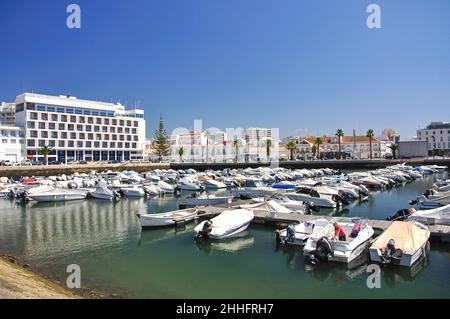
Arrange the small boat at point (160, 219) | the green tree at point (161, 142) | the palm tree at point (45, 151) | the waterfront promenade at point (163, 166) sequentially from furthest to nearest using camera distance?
the green tree at point (161, 142) → the palm tree at point (45, 151) → the waterfront promenade at point (163, 166) → the small boat at point (160, 219)

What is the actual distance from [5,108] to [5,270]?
467 ft

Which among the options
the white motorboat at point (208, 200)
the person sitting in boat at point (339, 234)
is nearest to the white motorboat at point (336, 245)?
the person sitting in boat at point (339, 234)

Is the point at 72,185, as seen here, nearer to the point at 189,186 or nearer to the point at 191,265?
the point at 189,186

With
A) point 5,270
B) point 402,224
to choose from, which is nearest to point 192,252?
point 5,270

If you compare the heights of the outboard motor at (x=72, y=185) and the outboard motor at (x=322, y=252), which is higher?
the outboard motor at (x=72, y=185)

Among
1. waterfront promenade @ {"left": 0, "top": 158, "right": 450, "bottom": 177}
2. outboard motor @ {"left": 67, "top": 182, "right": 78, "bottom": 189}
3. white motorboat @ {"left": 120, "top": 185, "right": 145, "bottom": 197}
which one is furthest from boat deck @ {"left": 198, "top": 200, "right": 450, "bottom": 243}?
waterfront promenade @ {"left": 0, "top": 158, "right": 450, "bottom": 177}

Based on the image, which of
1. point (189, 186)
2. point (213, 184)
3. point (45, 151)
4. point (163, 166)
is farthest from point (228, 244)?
point (45, 151)

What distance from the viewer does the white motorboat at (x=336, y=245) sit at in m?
14.7

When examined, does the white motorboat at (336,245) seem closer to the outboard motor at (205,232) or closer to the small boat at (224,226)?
the small boat at (224,226)

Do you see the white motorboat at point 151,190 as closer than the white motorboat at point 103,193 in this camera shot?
No

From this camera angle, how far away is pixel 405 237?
1527 centimetres

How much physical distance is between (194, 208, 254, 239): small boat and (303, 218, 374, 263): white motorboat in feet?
17.1

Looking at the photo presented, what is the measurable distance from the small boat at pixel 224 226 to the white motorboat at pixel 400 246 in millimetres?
7806

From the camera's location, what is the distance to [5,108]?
13200cm
